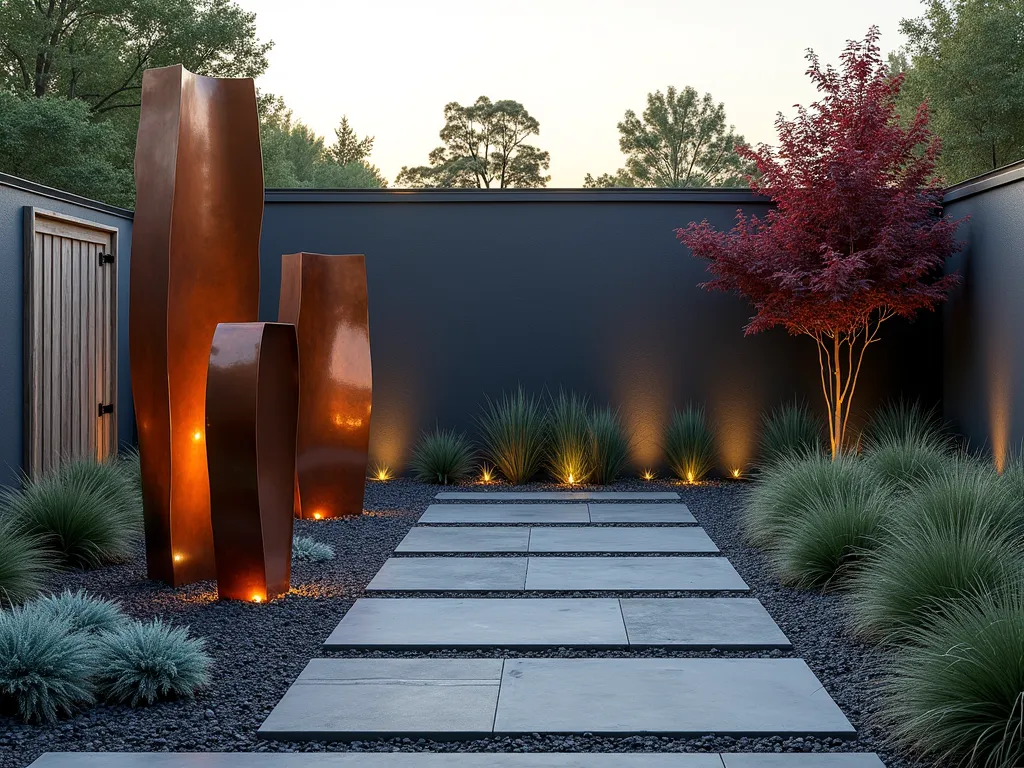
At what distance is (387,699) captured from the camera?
293 cm

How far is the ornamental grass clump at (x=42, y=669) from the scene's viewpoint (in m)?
2.78

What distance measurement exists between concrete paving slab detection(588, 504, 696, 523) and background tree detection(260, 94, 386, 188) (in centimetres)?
2229

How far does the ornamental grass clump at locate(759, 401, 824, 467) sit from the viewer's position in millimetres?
8305

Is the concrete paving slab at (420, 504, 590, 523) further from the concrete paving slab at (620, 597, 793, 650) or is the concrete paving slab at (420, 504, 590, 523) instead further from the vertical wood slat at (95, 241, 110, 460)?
the vertical wood slat at (95, 241, 110, 460)

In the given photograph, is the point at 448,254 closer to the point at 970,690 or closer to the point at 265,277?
the point at 265,277

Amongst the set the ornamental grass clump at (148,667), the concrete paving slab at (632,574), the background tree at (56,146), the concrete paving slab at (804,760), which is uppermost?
the background tree at (56,146)

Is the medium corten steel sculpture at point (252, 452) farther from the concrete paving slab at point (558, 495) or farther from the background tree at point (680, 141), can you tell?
the background tree at point (680, 141)

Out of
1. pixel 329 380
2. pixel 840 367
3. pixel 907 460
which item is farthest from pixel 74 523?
pixel 840 367

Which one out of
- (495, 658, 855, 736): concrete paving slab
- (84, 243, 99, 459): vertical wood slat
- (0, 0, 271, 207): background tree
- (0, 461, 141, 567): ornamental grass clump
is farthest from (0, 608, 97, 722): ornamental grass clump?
(0, 0, 271, 207): background tree

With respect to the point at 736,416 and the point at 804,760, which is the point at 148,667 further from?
the point at 736,416

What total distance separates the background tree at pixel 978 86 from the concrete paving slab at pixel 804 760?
18.6m

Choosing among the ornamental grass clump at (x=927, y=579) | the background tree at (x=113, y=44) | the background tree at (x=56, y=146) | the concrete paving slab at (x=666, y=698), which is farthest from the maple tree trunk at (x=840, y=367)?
the background tree at (x=113, y=44)

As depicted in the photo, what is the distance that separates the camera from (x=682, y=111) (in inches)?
1142

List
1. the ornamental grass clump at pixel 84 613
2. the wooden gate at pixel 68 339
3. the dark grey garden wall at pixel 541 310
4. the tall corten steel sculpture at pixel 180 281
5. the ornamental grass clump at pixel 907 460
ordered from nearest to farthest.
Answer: the ornamental grass clump at pixel 84 613, the tall corten steel sculpture at pixel 180 281, the ornamental grass clump at pixel 907 460, the wooden gate at pixel 68 339, the dark grey garden wall at pixel 541 310
